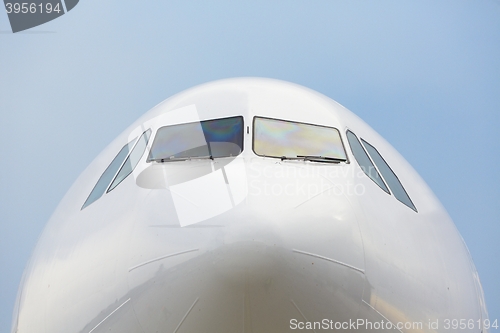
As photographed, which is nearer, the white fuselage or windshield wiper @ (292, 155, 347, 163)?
the white fuselage

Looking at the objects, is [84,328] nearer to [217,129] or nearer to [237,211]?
[237,211]

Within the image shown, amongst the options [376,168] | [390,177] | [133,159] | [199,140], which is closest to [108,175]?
[133,159]

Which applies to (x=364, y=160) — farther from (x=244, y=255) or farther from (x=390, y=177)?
(x=244, y=255)

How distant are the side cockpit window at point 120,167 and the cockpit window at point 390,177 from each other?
2.25 metres

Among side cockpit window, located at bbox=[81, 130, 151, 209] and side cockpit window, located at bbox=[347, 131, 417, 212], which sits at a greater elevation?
side cockpit window, located at bbox=[81, 130, 151, 209]

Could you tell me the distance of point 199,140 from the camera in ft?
19.0

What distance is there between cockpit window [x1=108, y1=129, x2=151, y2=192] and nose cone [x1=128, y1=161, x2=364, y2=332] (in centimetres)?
112

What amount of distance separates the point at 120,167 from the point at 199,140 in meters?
0.86

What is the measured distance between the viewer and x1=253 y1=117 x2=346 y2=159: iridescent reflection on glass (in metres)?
5.47

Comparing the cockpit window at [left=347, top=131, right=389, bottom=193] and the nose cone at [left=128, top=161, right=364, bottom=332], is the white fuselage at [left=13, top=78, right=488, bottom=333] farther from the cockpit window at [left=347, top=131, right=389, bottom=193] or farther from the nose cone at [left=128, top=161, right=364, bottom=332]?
the cockpit window at [left=347, top=131, right=389, bottom=193]

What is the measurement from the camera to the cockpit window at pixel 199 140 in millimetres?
5465

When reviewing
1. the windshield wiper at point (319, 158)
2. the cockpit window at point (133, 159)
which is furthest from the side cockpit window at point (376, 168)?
the cockpit window at point (133, 159)

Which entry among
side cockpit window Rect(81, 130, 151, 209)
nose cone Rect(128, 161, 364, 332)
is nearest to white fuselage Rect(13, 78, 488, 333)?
nose cone Rect(128, 161, 364, 332)

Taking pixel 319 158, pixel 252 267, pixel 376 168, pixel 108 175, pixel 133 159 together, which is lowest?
pixel 252 267
